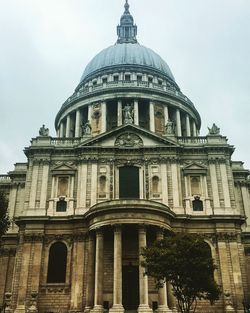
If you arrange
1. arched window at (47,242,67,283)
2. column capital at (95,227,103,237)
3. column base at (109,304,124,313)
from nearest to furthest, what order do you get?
column base at (109,304,124,313) → column capital at (95,227,103,237) → arched window at (47,242,67,283)

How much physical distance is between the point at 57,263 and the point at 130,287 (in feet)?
24.3

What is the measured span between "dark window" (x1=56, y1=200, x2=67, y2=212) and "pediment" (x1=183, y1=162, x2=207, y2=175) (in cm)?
1299

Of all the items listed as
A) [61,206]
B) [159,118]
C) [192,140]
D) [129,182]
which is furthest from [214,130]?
[61,206]

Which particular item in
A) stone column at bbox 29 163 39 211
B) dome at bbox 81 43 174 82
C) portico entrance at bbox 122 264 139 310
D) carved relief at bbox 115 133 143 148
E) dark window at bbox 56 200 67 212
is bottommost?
portico entrance at bbox 122 264 139 310

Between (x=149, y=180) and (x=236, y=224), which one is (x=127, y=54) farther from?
(x=236, y=224)

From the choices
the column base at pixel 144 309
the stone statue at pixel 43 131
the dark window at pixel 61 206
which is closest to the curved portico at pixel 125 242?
the column base at pixel 144 309

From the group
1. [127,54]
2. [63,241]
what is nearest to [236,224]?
[63,241]

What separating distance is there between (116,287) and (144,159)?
14.4 m

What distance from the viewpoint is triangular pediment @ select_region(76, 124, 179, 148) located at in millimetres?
43381

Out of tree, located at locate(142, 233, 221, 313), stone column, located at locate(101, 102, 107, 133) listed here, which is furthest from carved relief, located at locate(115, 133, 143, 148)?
tree, located at locate(142, 233, 221, 313)

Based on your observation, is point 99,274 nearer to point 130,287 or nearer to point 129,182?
point 130,287

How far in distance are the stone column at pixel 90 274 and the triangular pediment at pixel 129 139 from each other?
34.9ft

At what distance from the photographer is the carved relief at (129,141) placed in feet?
143

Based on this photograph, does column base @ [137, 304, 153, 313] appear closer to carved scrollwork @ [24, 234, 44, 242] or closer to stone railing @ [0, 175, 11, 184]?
carved scrollwork @ [24, 234, 44, 242]
